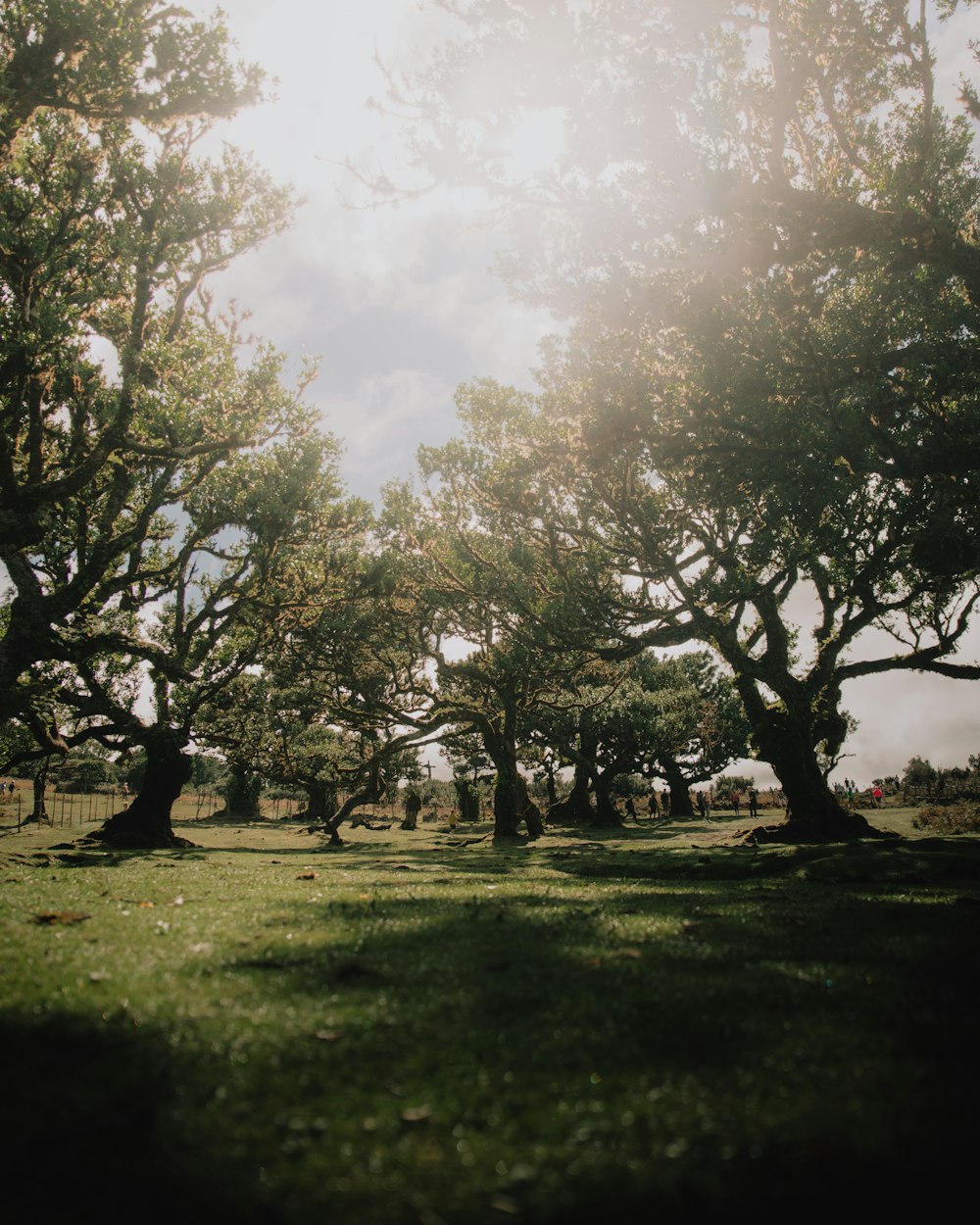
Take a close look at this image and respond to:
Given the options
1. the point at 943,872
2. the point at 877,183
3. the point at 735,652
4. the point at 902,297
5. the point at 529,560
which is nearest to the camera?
the point at 943,872

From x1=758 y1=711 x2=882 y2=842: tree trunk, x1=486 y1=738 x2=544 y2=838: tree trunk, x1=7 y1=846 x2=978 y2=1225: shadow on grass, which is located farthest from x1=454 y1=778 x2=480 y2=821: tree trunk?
x1=7 y1=846 x2=978 y2=1225: shadow on grass

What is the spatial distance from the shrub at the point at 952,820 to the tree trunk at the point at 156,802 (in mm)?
29144

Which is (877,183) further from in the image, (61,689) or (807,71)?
(61,689)

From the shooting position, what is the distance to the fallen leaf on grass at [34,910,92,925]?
5383mm

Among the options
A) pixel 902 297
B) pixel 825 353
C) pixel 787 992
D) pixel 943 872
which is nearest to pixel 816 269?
pixel 902 297

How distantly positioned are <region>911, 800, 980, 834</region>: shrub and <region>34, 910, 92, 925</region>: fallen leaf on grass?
26.9 meters

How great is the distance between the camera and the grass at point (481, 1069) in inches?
70.4

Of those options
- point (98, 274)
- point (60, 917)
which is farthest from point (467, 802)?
point (60, 917)

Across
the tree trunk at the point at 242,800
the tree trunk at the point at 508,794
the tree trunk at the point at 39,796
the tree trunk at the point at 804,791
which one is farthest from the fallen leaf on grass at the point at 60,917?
the tree trunk at the point at 242,800

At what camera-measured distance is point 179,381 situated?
1683 centimetres

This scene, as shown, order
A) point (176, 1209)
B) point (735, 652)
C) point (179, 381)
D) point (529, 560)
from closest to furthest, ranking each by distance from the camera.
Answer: point (176, 1209) < point (179, 381) < point (735, 652) < point (529, 560)

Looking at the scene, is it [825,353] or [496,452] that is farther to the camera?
[496,452]

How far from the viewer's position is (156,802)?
2581 centimetres

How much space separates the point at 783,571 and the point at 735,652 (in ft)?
10.8
